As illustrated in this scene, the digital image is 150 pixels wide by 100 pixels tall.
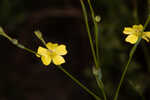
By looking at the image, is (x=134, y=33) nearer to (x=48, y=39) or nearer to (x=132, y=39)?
(x=132, y=39)

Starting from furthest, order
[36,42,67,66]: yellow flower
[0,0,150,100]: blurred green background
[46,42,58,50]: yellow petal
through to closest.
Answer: [0,0,150,100]: blurred green background, [46,42,58,50]: yellow petal, [36,42,67,66]: yellow flower

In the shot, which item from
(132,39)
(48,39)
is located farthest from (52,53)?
(48,39)

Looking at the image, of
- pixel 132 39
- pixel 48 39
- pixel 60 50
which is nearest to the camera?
pixel 132 39

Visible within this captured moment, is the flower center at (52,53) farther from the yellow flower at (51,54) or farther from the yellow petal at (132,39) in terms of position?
the yellow petal at (132,39)

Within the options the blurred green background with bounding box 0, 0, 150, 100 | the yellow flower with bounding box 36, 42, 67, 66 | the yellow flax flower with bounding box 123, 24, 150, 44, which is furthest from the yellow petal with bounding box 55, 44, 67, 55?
the blurred green background with bounding box 0, 0, 150, 100

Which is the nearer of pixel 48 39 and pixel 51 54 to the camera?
pixel 51 54

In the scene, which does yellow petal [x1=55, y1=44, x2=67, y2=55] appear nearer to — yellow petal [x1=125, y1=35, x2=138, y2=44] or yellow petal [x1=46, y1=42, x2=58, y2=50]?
yellow petal [x1=46, y1=42, x2=58, y2=50]

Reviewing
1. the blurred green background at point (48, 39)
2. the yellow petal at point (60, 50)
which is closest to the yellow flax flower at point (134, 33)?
the yellow petal at point (60, 50)

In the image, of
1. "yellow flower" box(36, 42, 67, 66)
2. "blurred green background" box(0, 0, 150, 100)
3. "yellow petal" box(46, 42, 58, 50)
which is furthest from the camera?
"blurred green background" box(0, 0, 150, 100)
